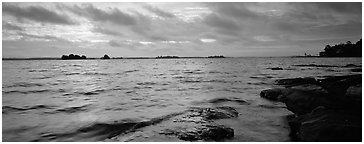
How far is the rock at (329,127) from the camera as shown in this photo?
17.4ft

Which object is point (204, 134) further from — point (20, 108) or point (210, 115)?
point (20, 108)

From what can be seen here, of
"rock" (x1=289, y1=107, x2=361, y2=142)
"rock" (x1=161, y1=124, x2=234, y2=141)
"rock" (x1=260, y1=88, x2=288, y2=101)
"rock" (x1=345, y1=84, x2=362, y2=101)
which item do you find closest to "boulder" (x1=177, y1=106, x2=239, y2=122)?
"rock" (x1=161, y1=124, x2=234, y2=141)

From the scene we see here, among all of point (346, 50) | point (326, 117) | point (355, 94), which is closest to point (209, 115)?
point (326, 117)

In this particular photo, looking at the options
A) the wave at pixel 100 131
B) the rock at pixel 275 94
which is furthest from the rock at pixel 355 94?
the wave at pixel 100 131

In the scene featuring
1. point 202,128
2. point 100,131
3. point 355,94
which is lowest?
point 100,131

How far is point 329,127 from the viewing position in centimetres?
552

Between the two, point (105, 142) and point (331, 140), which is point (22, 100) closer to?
point (105, 142)

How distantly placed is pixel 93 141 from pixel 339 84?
1264 cm

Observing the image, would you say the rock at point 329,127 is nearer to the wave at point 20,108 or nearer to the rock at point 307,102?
the rock at point 307,102

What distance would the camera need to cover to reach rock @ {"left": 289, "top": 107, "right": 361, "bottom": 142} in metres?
5.30

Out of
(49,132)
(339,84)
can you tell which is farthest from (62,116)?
(339,84)

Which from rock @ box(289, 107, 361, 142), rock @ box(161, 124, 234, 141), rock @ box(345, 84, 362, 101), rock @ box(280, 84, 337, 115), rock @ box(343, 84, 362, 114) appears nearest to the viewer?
rock @ box(289, 107, 361, 142)

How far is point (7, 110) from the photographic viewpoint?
11.4 m

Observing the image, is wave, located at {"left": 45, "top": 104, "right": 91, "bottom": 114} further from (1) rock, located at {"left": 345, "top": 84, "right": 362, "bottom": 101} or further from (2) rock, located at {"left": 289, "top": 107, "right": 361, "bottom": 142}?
(1) rock, located at {"left": 345, "top": 84, "right": 362, "bottom": 101}
